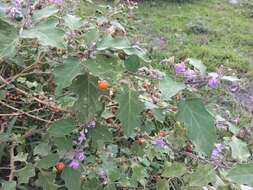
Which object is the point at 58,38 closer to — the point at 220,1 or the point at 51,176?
the point at 51,176

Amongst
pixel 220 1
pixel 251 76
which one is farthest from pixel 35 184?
pixel 220 1

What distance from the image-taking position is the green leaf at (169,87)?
1.24 metres

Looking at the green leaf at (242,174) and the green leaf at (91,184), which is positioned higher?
the green leaf at (242,174)

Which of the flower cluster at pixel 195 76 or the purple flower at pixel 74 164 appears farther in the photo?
the purple flower at pixel 74 164

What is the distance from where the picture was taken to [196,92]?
138cm

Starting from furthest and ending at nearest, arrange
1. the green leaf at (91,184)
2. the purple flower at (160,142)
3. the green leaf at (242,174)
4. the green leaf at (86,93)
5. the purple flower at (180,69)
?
the purple flower at (160,142), the green leaf at (91,184), the purple flower at (180,69), the green leaf at (86,93), the green leaf at (242,174)

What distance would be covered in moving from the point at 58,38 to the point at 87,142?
0.51 m

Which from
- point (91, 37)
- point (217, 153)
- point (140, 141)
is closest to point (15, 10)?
point (91, 37)

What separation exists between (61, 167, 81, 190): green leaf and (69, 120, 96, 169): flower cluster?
2 centimetres

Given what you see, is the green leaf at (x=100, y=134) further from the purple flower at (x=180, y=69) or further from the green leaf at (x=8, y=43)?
the green leaf at (x=8, y=43)

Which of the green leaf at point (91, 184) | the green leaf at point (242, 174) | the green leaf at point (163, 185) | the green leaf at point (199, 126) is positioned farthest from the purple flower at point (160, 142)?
the green leaf at point (242, 174)

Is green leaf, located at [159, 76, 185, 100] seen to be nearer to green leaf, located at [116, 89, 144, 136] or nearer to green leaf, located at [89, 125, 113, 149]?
green leaf, located at [116, 89, 144, 136]

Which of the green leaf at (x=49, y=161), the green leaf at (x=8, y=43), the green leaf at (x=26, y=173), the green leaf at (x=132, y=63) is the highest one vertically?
the green leaf at (x=8, y=43)

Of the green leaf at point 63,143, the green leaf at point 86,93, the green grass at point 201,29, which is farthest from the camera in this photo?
the green grass at point 201,29
